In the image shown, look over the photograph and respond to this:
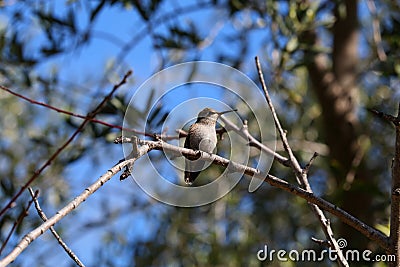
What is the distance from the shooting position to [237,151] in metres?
3.24

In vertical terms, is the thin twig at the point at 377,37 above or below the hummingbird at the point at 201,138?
above

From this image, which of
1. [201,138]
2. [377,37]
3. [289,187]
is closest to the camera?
[289,187]

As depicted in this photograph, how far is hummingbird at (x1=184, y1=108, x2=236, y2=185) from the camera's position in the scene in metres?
1.72

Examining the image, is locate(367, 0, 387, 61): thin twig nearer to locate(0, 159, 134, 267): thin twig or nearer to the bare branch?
the bare branch

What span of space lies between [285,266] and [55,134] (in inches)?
54.5

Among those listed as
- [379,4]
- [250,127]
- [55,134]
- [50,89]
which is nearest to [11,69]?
[50,89]

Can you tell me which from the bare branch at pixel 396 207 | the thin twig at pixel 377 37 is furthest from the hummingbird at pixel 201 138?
the thin twig at pixel 377 37

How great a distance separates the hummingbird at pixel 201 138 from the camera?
1722 mm

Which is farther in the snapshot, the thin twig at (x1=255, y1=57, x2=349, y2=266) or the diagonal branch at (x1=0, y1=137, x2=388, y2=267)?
the thin twig at (x1=255, y1=57, x2=349, y2=266)

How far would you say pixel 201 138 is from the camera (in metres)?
1.90

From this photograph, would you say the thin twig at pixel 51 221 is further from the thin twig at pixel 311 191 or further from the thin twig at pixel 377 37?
the thin twig at pixel 377 37

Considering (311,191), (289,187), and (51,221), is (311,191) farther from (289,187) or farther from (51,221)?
(51,221)

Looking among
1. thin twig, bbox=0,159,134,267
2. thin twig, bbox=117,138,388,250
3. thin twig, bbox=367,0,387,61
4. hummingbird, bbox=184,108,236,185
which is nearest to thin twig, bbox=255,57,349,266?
thin twig, bbox=117,138,388,250

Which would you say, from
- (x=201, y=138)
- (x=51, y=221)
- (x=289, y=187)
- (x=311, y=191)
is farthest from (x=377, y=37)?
(x=51, y=221)
